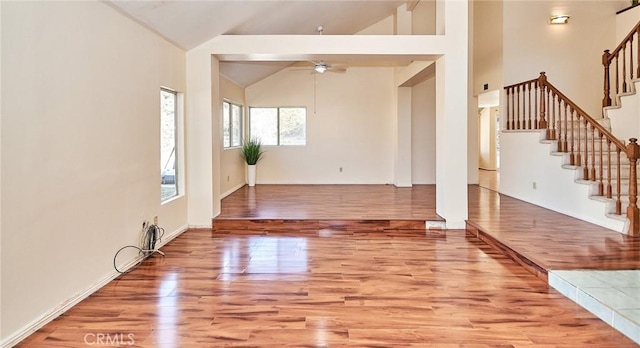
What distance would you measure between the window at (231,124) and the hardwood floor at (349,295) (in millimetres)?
3619

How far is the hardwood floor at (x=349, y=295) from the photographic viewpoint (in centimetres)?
275

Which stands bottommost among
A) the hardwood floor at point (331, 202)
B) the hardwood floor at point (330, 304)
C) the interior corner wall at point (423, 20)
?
the hardwood floor at point (330, 304)

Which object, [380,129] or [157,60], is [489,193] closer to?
[380,129]

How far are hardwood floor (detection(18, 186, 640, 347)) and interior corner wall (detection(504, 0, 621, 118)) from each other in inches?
→ 147

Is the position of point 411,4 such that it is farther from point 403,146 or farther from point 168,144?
point 168,144

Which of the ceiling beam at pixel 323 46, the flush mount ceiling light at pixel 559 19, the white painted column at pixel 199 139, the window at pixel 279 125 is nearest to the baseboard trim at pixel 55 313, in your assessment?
the white painted column at pixel 199 139

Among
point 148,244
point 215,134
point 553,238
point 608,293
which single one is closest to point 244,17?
point 215,134

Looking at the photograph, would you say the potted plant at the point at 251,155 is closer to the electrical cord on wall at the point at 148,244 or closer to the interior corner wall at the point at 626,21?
the electrical cord on wall at the point at 148,244

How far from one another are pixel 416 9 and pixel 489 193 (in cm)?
399

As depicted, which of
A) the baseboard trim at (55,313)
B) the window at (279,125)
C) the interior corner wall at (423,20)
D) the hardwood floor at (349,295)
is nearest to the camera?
the baseboard trim at (55,313)

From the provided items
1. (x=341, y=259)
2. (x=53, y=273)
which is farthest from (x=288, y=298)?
(x=53, y=273)

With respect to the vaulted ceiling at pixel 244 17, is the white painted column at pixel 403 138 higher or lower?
lower

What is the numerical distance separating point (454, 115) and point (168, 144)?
377 cm

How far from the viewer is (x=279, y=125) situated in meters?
10.7
